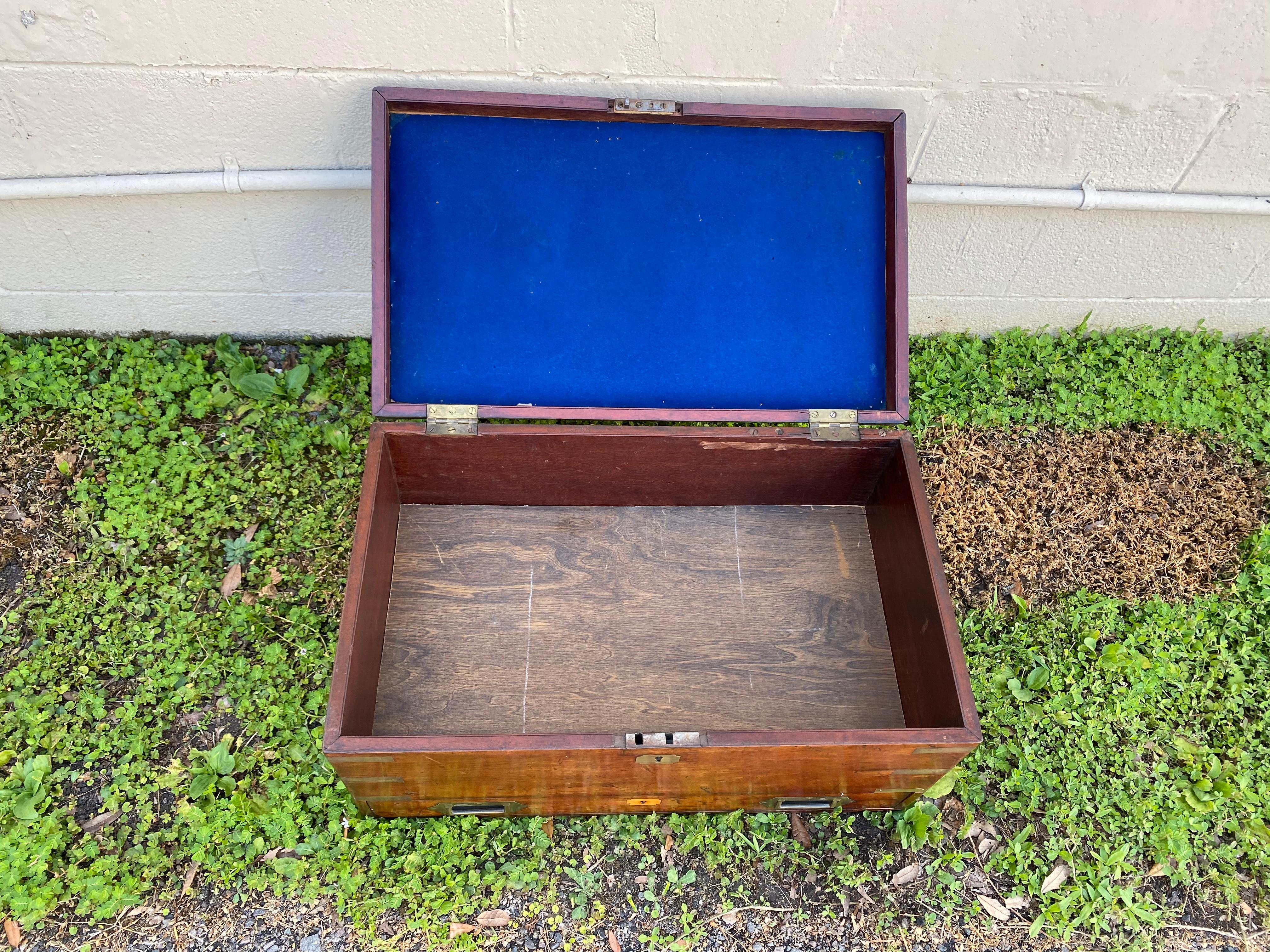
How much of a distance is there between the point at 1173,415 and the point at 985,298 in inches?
36.0

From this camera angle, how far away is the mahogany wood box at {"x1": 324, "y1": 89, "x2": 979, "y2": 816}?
2418 millimetres

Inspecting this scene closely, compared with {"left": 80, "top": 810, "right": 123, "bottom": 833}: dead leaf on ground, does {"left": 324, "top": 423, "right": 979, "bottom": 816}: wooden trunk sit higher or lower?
higher

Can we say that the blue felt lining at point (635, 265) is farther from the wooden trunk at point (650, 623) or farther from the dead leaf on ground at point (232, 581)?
the dead leaf on ground at point (232, 581)

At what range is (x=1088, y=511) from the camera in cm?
322

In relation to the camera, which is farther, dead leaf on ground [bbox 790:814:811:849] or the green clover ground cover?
dead leaf on ground [bbox 790:814:811:849]

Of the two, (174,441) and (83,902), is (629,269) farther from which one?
(83,902)

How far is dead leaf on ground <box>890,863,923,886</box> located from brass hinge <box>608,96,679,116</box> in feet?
7.67

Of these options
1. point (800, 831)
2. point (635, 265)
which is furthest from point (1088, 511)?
point (635, 265)

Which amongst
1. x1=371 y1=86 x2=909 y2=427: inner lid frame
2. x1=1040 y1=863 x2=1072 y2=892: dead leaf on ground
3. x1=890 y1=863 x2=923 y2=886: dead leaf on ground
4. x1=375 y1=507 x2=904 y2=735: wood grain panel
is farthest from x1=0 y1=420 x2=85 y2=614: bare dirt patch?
x1=1040 y1=863 x2=1072 y2=892: dead leaf on ground

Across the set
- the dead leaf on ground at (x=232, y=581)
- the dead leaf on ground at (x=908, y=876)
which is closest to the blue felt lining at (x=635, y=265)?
the dead leaf on ground at (x=232, y=581)

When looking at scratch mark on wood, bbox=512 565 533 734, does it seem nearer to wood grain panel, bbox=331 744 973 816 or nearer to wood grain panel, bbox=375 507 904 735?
wood grain panel, bbox=375 507 904 735

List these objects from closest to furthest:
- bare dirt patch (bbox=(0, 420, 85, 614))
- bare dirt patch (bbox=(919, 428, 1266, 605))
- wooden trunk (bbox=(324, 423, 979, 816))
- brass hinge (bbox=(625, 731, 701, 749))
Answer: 1. brass hinge (bbox=(625, 731, 701, 749))
2. wooden trunk (bbox=(324, 423, 979, 816))
3. bare dirt patch (bbox=(0, 420, 85, 614))
4. bare dirt patch (bbox=(919, 428, 1266, 605))

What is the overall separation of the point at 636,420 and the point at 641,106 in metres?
0.90

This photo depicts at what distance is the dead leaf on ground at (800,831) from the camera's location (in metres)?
2.52
